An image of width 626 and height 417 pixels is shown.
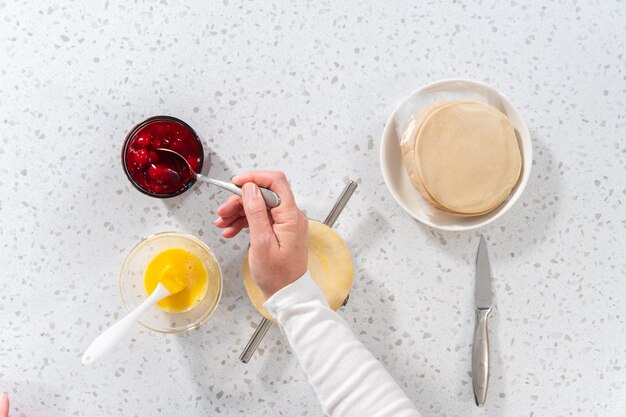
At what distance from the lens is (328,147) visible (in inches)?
45.1

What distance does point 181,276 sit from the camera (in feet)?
3.56

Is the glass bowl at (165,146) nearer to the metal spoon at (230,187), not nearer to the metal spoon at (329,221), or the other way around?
the metal spoon at (230,187)

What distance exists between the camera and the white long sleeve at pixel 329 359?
0.96m

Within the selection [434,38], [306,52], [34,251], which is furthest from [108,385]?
[434,38]

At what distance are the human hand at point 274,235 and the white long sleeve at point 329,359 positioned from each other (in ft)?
0.07

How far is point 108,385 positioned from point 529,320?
0.78m

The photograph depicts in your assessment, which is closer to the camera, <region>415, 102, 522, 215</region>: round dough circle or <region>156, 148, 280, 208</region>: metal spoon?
<region>156, 148, 280, 208</region>: metal spoon

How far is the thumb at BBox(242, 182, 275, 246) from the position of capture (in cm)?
94

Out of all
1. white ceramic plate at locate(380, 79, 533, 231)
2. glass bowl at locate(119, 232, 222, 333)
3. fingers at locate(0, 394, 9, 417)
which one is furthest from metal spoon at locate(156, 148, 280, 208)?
fingers at locate(0, 394, 9, 417)

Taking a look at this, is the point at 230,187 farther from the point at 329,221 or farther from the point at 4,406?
the point at 4,406

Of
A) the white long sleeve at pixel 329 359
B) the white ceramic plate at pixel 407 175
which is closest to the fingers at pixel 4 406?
the white long sleeve at pixel 329 359

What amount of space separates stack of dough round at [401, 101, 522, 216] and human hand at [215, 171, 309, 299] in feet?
0.80

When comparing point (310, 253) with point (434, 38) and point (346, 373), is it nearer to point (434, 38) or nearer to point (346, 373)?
point (346, 373)

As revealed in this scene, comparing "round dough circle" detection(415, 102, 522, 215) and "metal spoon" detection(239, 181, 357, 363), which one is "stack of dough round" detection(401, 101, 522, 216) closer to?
"round dough circle" detection(415, 102, 522, 215)
